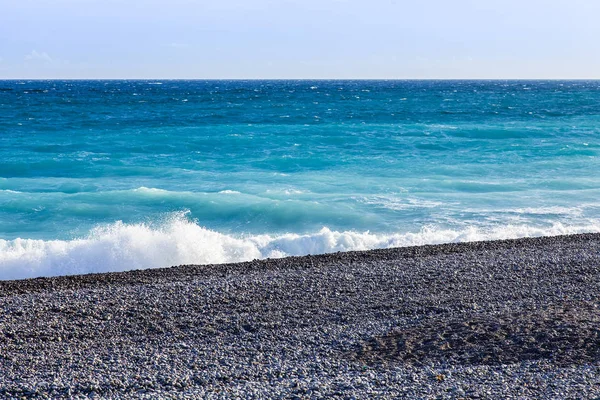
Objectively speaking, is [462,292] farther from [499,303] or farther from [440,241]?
[440,241]

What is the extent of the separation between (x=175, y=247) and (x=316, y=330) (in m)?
5.67

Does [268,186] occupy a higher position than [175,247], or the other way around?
[175,247]

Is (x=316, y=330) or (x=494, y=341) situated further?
(x=316, y=330)

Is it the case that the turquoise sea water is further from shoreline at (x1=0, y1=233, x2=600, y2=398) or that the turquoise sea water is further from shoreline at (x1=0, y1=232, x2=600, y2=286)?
shoreline at (x1=0, y1=233, x2=600, y2=398)

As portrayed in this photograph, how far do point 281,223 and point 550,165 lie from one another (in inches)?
497

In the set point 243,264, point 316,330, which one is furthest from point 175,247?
point 316,330

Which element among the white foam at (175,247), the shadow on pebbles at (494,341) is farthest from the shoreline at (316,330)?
the white foam at (175,247)

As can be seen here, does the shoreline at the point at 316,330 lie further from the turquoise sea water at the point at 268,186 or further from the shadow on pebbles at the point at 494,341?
the turquoise sea water at the point at 268,186

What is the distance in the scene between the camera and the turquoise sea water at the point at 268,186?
13016 millimetres

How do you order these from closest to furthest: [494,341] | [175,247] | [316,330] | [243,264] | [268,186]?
[494,341] < [316,330] < [243,264] < [175,247] < [268,186]

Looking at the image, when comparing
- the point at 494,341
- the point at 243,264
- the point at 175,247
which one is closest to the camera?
the point at 494,341

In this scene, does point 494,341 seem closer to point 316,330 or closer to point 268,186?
point 316,330

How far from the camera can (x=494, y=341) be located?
21.9ft

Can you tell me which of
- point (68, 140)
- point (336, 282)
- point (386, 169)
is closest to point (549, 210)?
point (386, 169)
